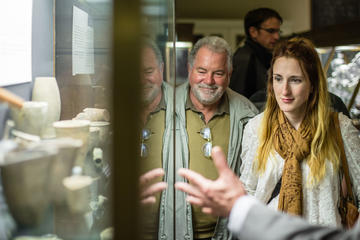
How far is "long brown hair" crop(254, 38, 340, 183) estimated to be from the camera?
126 centimetres

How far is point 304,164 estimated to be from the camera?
4.20 feet

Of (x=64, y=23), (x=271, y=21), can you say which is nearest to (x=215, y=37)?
(x=271, y=21)

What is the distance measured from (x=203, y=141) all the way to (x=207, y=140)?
16 millimetres

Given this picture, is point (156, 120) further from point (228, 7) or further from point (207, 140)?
point (228, 7)

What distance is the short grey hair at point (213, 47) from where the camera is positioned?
1427 mm

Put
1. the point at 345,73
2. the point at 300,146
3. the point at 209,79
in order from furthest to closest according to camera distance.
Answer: the point at 345,73 < the point at 209,79 < the point at 300,146

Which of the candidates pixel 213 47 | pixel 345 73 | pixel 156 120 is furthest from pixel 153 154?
pixel 345 73

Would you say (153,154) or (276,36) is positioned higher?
(276,36)

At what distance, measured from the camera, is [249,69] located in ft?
4.97

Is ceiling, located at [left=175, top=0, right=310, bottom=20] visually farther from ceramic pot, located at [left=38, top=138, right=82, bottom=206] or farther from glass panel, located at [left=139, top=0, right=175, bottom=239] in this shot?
ceramic pot, located at [left=38, top=138, right=82, bottom=206]

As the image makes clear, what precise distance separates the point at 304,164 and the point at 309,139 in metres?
0.08

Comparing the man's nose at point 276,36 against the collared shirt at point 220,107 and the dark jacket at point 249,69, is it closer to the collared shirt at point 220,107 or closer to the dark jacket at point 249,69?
the dark jacket at point 249,69

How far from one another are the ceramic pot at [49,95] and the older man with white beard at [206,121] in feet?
1.92

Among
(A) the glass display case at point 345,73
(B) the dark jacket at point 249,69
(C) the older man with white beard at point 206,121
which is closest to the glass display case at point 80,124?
(C) the older man with white beard at point 206,121
